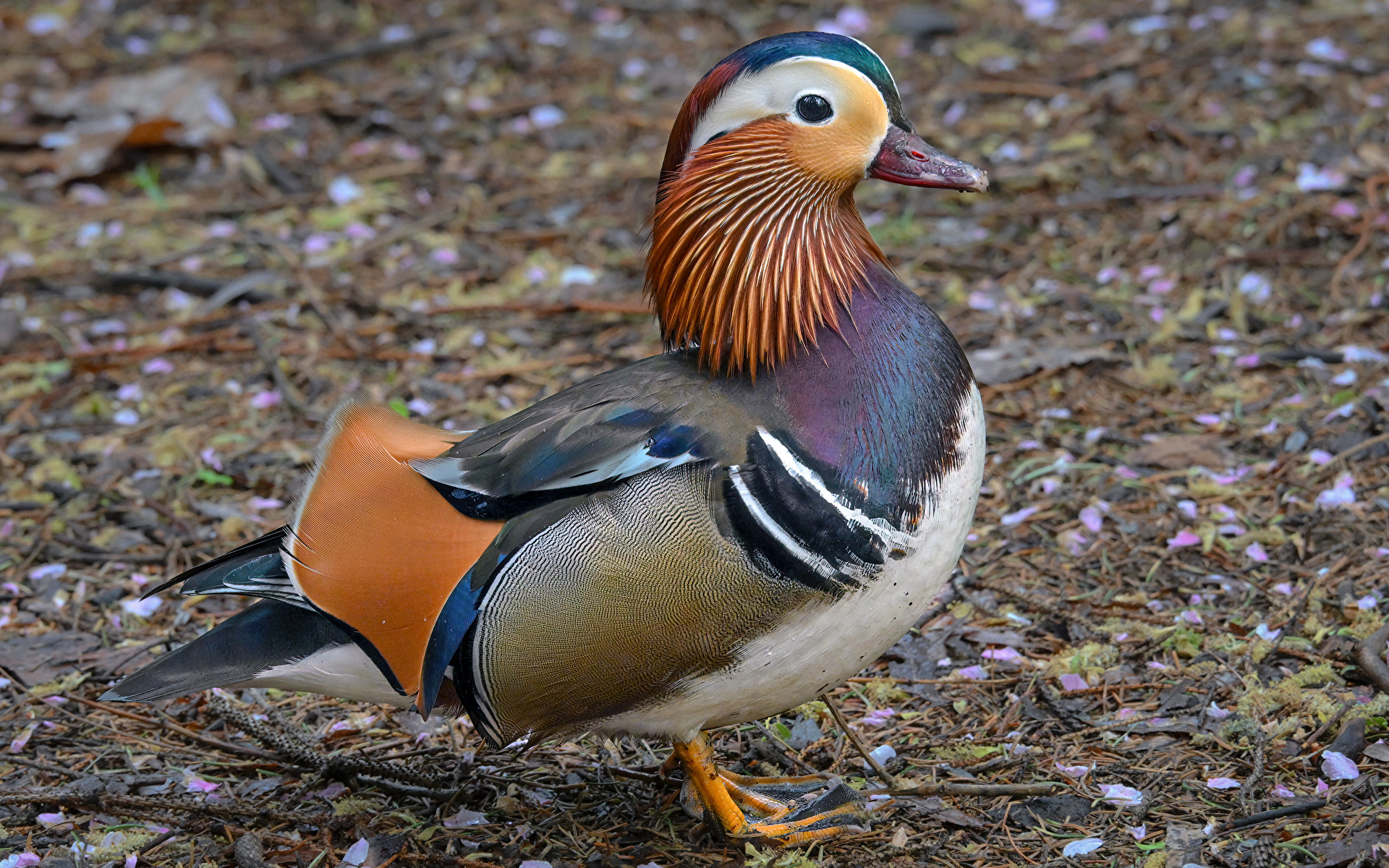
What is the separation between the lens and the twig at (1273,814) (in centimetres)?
255

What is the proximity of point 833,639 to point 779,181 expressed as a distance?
83 centimetres

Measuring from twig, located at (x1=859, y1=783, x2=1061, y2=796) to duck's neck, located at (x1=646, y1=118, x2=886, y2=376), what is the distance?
0.93 m

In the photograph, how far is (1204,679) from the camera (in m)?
3.03

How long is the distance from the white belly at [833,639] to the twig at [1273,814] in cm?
69

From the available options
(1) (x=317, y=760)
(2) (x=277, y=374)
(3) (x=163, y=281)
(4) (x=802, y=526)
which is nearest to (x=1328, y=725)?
(4) (x=802, y=526)

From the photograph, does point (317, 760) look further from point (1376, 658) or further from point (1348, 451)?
point (1348, 451)

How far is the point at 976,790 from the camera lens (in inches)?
109

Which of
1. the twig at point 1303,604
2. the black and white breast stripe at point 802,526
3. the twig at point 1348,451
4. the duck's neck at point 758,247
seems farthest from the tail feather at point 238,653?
the twig at point 1348,451

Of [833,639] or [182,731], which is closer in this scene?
[833,639]

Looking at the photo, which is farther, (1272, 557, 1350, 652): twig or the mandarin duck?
(1272, 557, 1350, 652): twig

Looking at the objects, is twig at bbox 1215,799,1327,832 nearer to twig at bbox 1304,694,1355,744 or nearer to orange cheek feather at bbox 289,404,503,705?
twig at bbox 1304,694,1355,744

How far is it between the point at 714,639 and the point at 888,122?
3.23ft

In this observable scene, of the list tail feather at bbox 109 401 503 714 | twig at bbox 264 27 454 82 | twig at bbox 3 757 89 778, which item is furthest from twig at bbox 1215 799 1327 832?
twig at bbox 264 27 454 82

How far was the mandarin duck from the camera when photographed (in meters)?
2.39
